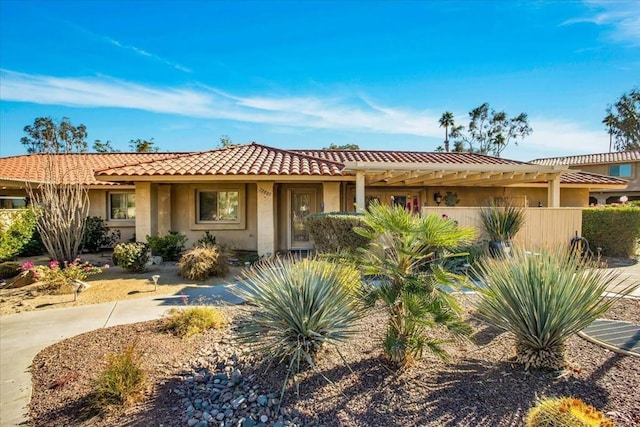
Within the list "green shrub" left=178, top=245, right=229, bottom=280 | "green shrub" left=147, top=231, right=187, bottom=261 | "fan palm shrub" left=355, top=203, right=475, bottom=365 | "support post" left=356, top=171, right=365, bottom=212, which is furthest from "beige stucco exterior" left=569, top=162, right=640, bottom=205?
"fan palm shrub" left=355, top=203, right=475, bottom=365

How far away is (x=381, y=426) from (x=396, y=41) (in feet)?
45.5

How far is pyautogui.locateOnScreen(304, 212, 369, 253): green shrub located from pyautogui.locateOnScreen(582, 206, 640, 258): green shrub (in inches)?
387

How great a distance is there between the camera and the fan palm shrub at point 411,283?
12.5ft

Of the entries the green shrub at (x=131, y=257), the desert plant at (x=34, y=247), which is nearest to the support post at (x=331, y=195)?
the green shrub at (x=131, y=257)

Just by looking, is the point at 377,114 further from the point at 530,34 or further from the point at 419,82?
the point at 530,34

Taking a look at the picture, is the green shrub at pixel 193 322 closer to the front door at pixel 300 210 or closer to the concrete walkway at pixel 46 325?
the concrete walkway at pixel 46 325

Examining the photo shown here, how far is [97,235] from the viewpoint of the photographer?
1564 cm

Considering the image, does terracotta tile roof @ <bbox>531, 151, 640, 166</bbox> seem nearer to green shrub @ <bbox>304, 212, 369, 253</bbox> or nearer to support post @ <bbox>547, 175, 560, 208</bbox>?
support post @ <bbox>547, 175, 560, 208</bbox>

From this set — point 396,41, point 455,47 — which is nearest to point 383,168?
point 396,41

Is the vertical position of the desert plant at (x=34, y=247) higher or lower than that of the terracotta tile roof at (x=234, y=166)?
lower

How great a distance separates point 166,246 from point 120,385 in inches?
375

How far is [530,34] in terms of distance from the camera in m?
13.5

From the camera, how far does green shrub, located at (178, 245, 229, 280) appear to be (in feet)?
32.6

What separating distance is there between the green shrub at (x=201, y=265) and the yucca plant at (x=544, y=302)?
7781 millimetres
